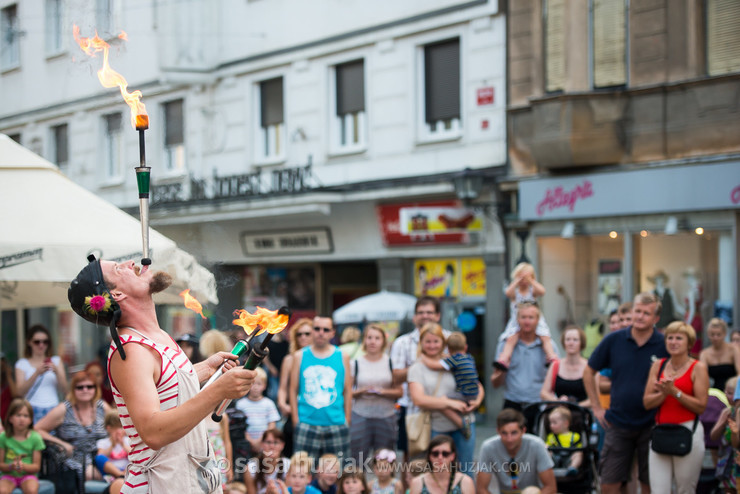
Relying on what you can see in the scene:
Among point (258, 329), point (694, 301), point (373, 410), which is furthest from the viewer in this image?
point (694, 301)

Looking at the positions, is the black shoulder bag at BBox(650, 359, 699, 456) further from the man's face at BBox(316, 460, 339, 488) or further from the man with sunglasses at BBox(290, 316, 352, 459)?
the man with sunglasses at BBox(290, 316, 352, 459)

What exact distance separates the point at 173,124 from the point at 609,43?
34.6 feet

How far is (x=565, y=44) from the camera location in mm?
14461

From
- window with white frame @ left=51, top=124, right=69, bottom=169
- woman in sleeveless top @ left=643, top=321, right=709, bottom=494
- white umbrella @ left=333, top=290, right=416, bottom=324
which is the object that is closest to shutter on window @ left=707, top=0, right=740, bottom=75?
white umbrella @ left=333, top=290, right=416, bottom=324

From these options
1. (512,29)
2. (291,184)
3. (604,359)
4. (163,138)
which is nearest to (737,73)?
(512,29)

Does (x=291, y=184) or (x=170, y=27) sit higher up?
(x=170, y=27)

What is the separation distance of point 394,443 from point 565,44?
7319 millimetres

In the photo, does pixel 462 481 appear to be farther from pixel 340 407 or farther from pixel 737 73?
pixel 737 73

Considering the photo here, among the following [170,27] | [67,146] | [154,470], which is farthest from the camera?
[67,146]

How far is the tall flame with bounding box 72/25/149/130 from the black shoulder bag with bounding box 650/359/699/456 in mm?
4573

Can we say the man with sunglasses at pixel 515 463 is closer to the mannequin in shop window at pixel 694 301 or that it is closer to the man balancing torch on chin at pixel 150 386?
the man balancing torch on chin at pixel 150 386

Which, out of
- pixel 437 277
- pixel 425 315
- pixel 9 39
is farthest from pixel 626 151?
pixel 9 39

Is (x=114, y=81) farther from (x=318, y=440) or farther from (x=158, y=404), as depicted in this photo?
Answer: (x=318, y=440)

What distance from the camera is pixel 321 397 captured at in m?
8.90
